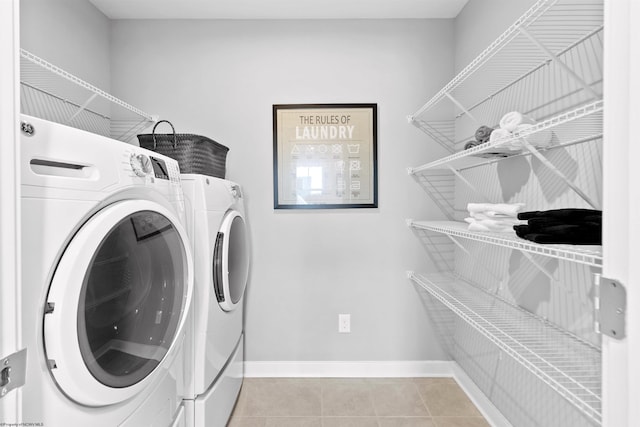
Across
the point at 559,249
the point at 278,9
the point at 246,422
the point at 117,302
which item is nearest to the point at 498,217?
the point at 559,249

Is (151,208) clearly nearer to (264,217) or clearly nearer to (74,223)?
(74,223)

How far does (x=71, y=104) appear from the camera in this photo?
188 centimetres

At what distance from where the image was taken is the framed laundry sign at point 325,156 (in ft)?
7.37

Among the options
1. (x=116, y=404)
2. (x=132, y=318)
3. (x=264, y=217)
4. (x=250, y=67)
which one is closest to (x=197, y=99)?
(x=250, y=67)

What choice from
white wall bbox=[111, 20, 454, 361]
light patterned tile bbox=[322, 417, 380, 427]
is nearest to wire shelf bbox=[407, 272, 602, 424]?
white wall bbox=[111, 20, 454, 361]

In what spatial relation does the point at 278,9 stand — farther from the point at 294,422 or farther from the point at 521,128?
the point at 294,422

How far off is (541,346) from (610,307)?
88 centimetres

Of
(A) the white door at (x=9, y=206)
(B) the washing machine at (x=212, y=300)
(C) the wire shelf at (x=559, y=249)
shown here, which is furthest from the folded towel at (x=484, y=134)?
(A) the white door at (x=9, y=206)

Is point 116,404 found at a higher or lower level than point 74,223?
lower

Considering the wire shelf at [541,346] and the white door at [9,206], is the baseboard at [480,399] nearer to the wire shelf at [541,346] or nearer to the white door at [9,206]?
the wire shelf at [541,346]

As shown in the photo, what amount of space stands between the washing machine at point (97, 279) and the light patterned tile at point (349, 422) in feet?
2.95

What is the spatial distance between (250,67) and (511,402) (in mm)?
2497

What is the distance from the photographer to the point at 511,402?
162cm

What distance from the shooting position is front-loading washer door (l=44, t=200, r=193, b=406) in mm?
753
